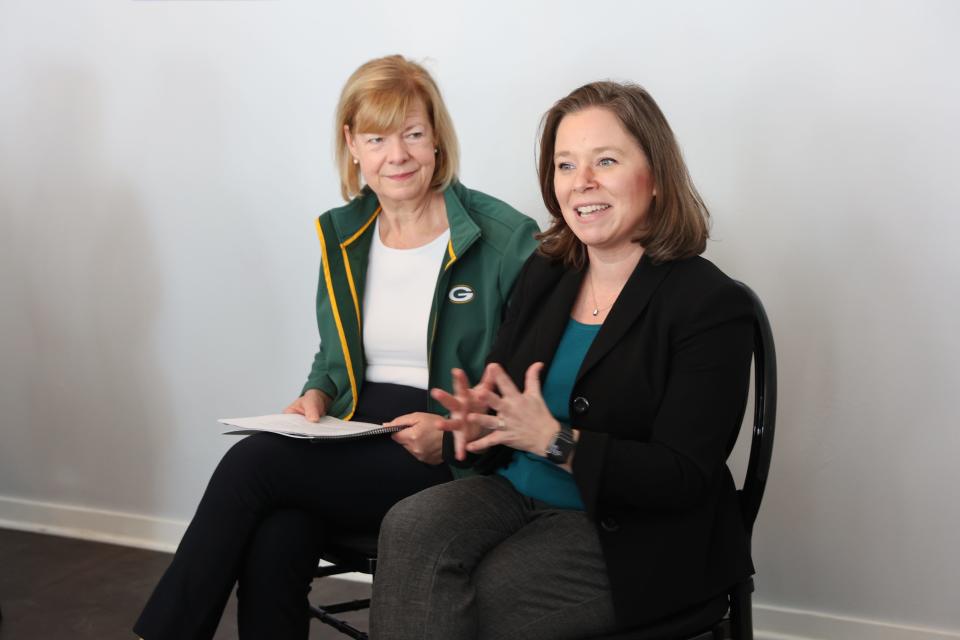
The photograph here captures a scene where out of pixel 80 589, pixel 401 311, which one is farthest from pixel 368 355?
pixel 80 589

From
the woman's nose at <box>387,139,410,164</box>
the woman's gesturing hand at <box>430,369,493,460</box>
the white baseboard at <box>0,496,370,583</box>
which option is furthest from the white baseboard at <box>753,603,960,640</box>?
the white baseboard at <box>0,496,370,583</box>

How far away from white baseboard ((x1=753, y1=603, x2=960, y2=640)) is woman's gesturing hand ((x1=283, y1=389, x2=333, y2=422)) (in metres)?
1.25

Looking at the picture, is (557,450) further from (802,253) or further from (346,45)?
(346,45)

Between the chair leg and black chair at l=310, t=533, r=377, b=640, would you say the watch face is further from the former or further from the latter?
black chair at l=310, t=533, r=377, b=640

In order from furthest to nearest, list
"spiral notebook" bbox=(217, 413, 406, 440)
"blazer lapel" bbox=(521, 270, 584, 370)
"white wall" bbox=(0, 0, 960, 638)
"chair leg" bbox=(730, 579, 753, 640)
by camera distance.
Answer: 1. "white wall" bbox=(0, 0, 960, 638)
2. "spiral notebook" bbox=(217, 413, 406, 440)
3. "blazer lapel" bbox=(521, 270, 584, 370)
4. "chair leg" bbox=(730, 579, 753, 640)

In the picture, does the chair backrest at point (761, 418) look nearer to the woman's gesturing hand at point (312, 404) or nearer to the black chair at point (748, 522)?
the black chair at point (748, 522)

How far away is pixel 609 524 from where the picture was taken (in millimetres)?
1499

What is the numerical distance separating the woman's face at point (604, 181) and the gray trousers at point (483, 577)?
0.47 meters

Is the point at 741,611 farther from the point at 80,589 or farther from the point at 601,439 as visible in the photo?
the point at 80,589

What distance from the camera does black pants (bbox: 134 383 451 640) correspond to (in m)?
1.75

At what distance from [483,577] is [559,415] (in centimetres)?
31

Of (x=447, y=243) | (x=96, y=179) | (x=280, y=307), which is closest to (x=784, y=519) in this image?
(x=447, y=243)

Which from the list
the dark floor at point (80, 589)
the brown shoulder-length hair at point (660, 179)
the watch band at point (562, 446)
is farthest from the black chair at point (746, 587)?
the dark floor at point (80, 589)

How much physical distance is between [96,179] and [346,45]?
3.30ft
